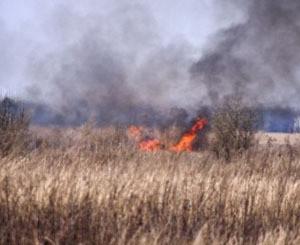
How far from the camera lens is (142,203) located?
9.98m

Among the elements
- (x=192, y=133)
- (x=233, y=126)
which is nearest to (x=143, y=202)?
(x=233, y=126)

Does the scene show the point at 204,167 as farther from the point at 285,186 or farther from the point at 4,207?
the point at 4,207

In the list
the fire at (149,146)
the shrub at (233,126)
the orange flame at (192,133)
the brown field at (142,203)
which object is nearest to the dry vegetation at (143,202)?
the brown field at (142,203)

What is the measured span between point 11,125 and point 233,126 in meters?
10.6

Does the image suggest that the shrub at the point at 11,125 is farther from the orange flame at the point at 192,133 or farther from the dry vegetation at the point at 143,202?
the orange flame at the point at 192,133

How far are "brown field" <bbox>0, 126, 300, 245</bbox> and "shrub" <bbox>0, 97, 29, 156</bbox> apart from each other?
3525 millimetres

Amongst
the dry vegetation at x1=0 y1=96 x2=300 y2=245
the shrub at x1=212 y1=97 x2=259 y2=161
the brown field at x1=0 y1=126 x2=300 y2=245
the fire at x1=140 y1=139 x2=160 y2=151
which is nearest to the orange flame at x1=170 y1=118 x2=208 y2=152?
the shrub at x1=212 y1=97 x2=259 y2=161

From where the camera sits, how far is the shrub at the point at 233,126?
2356 cm

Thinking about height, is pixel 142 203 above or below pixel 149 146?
below

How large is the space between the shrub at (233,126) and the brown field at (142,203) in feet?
33.9

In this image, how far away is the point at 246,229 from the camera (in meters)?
10.3

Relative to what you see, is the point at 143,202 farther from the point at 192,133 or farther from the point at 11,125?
the point at 192,133

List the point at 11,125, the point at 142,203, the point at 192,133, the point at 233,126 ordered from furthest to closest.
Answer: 1. the point at 192,133
2. the point at 233,126
3. the point at 11,125
4. the point at 142,203

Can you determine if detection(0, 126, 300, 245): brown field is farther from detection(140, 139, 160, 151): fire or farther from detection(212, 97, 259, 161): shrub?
detection(212, 97, 259, 161): shrub
